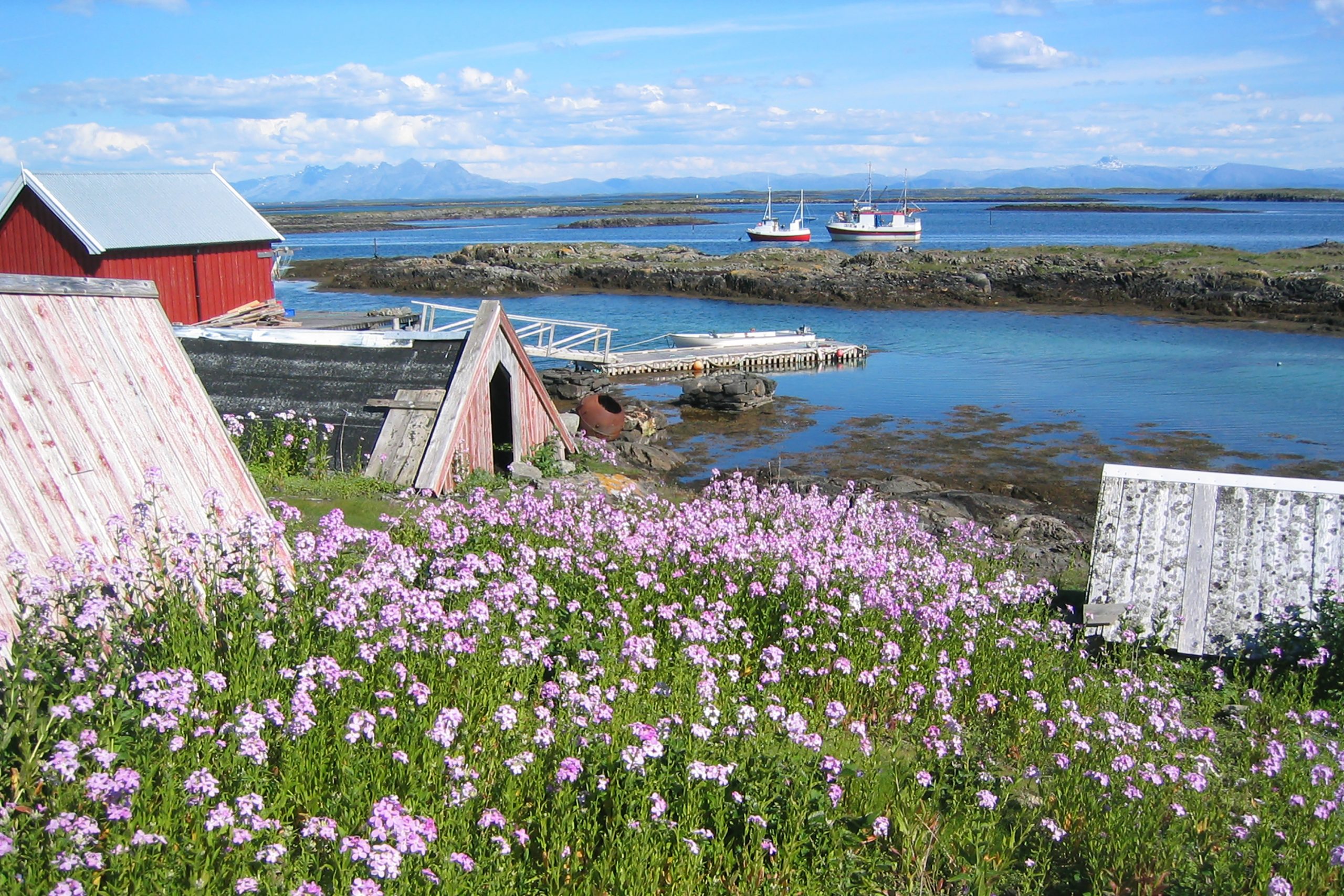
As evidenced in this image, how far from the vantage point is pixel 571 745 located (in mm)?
4734

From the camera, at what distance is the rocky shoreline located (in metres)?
55.0

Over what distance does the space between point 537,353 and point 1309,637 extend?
30186mm

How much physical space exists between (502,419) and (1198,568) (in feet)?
32.1

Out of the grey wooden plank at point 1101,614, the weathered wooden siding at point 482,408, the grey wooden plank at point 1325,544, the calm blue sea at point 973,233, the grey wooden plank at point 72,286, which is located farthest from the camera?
the calm blue sea at point 973,233

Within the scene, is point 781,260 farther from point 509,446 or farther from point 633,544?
point 633,544

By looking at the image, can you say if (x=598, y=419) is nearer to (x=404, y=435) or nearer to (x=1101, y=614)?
(x=404, y=435)

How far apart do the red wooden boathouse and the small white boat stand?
58.4ft

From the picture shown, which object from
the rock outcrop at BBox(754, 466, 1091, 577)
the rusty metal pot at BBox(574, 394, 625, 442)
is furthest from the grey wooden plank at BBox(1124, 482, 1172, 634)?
the rusty metal pot at BBox(574, 394, 625, 442)

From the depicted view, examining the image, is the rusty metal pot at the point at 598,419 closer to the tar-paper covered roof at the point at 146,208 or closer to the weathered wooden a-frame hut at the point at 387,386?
the weathered wooden a-frame hut at the point at 387,386

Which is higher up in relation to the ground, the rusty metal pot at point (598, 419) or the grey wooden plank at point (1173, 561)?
the grey wooden plank at point (1173, 561)

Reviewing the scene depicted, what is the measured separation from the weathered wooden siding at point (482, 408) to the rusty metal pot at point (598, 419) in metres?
9.03

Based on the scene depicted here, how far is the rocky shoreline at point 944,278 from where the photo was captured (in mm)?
54969

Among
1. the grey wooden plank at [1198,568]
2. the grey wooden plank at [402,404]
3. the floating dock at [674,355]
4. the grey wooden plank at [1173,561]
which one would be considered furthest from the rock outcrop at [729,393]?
the grey wooden plank at [1198,568]

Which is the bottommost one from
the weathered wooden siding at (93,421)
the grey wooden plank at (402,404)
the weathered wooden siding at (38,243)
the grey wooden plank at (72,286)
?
the grey wooden plank at (402,404)
